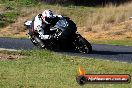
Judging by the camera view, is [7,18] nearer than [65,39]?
No

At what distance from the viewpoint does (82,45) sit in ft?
58.5

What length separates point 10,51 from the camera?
17375 mm

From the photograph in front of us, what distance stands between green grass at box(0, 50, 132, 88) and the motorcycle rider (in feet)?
5.67

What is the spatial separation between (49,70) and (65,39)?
17.3 ft

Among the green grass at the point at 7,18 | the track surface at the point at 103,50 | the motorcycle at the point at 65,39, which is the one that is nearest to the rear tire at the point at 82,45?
the motorcycle at the point at 65,39

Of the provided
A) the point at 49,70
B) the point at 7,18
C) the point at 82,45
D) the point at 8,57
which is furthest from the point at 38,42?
the point at 7,18

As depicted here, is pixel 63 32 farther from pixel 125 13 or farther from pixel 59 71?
pixel 125 13

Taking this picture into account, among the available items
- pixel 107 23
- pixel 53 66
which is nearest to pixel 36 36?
pixel 53 66

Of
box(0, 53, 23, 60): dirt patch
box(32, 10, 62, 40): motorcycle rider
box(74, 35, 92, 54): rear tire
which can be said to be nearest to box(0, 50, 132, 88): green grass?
box(0, 53, 23, 60): dirt patch

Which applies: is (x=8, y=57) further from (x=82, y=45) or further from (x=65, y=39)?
(x=82, y=45)

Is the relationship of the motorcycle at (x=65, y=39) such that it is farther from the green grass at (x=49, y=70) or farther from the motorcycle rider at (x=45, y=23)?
the green grass at (x=49, y=70)

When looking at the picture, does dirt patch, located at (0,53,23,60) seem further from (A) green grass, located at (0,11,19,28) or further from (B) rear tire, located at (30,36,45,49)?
(A) green grass, located at (0,11,19,28)

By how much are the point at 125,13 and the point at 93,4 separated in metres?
12.6

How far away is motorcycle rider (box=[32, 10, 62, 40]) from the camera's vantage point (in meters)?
18.7
